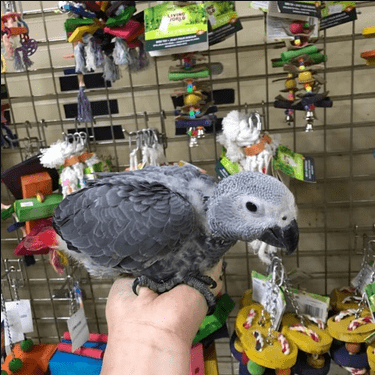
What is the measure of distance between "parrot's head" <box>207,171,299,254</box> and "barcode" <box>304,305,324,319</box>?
320 mm

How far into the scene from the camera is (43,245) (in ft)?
2.87

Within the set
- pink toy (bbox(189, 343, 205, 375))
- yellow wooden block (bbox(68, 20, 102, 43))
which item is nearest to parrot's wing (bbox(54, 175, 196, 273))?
pink toy (bbox(189, 343, 205, 375))

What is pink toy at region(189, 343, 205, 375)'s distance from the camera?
2.41 ft

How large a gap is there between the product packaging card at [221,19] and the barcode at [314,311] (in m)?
0.65

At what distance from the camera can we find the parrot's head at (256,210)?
56 centimetres

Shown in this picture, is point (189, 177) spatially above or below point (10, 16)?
below

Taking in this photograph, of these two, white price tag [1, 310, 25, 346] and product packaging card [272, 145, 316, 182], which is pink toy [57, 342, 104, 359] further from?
product packaging card [272, 145, 316, 182]

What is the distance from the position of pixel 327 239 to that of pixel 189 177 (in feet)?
1.87

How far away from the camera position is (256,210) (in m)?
0.57

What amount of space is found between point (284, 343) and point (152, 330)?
34 centimetres

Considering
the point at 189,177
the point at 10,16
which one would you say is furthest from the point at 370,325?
the point at 10,16

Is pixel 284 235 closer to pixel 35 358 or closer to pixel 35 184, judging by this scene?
pixel 35 184

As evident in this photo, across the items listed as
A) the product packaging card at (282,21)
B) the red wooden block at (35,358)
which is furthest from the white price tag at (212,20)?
the red wooden block at (35,358)

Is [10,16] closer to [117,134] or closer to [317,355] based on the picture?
[117,134]
